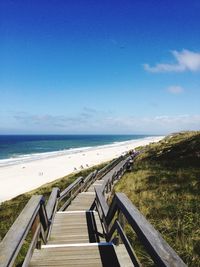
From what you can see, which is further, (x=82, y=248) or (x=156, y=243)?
(x=82, y=248)

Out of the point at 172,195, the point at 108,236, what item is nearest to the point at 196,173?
the point at 172,195

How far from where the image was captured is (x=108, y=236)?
557cm

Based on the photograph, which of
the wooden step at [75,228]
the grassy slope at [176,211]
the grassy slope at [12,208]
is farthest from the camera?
the grassy slope at [12,208]

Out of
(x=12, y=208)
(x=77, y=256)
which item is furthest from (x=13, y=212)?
(x=77, y=256)

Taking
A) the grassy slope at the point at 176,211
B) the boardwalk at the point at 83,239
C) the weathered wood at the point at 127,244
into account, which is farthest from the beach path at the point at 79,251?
the grassy slope at the point at 176,211

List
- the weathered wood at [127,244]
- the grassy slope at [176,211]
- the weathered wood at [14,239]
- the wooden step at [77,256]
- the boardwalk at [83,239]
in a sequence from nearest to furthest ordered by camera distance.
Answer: the weathered wood at [14,239] → the boardwalk at [83,239] → the weathered wood at [127,244] → the wooden step at [77,256] → the grassy slope at [176,211]

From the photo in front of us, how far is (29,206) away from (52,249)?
1.02m

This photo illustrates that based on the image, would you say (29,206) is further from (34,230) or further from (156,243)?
(156,243)

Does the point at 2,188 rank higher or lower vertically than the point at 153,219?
lower

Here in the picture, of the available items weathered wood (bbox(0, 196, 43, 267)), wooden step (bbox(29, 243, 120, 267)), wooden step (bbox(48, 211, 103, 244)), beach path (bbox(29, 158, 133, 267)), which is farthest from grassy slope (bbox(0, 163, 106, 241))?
weathered wood (bbox(0, 196, 43, 267))

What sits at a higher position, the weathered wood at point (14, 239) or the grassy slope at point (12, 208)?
the weathered wood at point (14, 239)

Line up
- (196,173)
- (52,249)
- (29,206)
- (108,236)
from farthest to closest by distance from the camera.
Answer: (196,173)
(108,236)
(52,249)
(29,206)

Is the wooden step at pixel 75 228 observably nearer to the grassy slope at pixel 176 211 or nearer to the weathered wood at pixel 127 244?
the grassy slope at pixel 176 211

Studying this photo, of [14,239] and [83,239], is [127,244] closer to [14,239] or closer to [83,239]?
[14,239]
